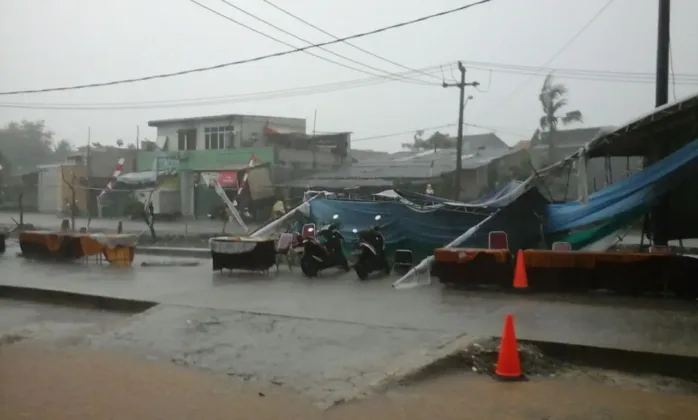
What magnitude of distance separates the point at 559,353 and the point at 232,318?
4.34m

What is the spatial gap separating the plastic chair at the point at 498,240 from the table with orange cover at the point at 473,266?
1.17 meters

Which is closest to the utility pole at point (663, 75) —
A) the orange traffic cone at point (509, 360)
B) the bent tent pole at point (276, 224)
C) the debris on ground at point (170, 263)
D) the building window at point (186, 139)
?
the orange traffic cone at point (509, 360)

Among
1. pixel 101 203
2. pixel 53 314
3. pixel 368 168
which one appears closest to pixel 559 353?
pixel 53 314

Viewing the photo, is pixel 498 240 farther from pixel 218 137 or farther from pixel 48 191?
pixel 48 191

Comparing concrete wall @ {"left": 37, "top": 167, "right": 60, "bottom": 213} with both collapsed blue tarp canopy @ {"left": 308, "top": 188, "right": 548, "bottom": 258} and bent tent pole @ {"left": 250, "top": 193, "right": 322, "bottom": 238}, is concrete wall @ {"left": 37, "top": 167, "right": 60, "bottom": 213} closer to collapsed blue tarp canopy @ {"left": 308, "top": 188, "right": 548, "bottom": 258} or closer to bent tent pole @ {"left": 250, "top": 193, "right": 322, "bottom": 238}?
bent tent pole @ {"left": 250, "top": 193, "right": 322, "bottom": 238}

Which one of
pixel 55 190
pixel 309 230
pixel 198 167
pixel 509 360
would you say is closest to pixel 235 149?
pixel 198 167

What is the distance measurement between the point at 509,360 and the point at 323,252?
22.6ft

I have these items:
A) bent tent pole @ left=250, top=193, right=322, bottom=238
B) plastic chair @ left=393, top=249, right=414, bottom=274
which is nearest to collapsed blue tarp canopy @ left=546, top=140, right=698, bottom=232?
plastic chair @ left=393, top=249, right=414, bottom=274

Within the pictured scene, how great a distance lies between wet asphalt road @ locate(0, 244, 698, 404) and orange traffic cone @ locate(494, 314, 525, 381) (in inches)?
30.0

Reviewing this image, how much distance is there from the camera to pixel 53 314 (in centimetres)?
1007

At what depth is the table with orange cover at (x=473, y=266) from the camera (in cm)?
1083

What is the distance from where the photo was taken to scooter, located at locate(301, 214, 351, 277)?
12.8 metres

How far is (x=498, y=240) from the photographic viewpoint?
12117 mm

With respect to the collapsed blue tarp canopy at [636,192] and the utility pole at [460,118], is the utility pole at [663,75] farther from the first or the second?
the utility pole at [460,118]
